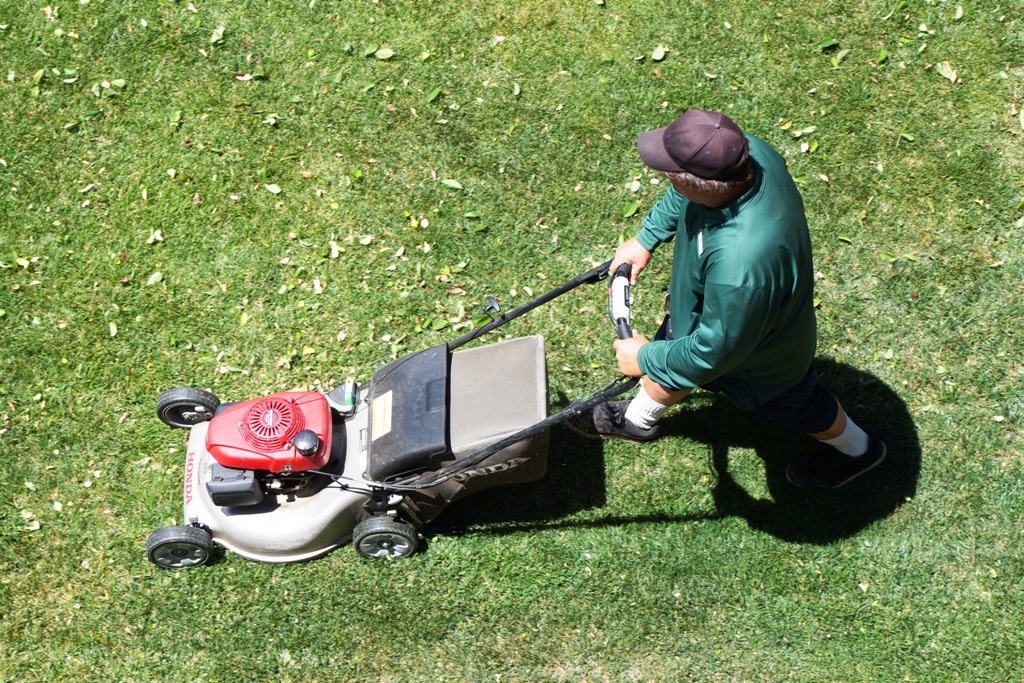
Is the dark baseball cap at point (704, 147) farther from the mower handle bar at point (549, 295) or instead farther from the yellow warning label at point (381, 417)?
the yellow warning label at point (381, 417)

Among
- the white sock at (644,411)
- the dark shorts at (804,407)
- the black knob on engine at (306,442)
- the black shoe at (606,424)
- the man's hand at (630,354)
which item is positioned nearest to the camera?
the man's hand at (630,354)

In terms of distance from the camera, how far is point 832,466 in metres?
4.65

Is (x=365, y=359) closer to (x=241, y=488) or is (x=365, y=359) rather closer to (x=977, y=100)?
(x=241, y=488)

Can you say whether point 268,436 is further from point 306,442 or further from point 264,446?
point 306,442

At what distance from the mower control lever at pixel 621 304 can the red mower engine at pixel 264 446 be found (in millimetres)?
1337

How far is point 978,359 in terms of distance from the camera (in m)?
5.04

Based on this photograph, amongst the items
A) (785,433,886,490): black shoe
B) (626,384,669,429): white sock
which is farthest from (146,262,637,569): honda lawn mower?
(785,433,886,490): black shoe

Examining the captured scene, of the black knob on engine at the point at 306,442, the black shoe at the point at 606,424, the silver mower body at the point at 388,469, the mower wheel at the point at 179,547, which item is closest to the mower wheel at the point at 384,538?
the silver mower body at the point at 388,469

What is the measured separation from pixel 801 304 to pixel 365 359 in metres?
2.42

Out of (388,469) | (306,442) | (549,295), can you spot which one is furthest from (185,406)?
(549,295)

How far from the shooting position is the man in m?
3.18

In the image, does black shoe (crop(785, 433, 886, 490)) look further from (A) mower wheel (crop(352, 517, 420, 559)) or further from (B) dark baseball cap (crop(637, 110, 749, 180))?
(B) dark baseball cap (crop(637, 110, 749, 180))

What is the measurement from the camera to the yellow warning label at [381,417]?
13.6ft

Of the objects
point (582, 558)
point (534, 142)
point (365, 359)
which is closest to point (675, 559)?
point (582, 558)
